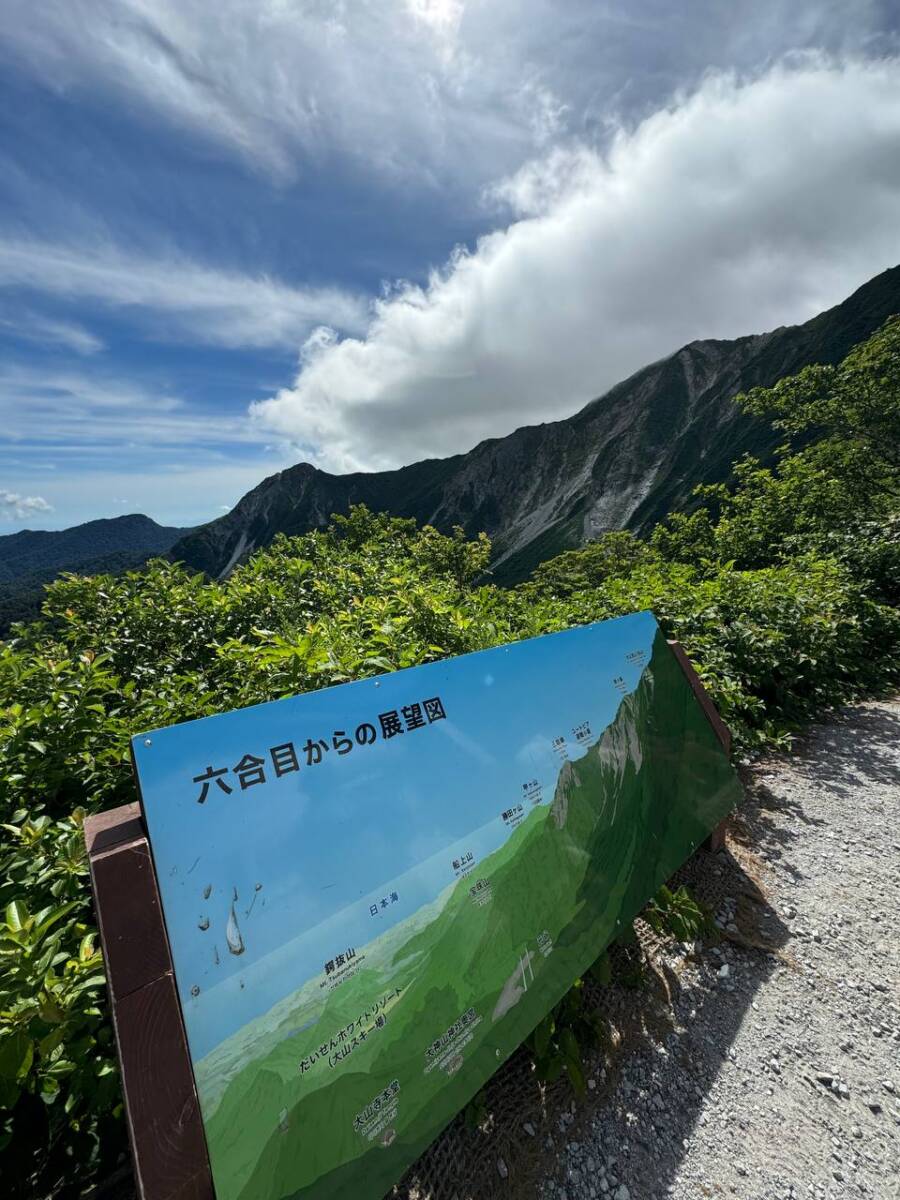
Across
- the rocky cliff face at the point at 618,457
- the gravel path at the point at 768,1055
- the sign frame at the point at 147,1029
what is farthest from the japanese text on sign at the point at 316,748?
the rocky cliff face at the point at 618,457

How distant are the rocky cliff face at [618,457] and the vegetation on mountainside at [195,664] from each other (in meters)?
111

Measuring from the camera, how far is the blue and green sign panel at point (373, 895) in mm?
1479

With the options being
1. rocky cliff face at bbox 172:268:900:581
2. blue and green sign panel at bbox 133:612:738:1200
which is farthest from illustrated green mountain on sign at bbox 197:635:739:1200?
rocky cliff face at bbox 172:268:900:581

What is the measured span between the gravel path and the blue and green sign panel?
70 cm

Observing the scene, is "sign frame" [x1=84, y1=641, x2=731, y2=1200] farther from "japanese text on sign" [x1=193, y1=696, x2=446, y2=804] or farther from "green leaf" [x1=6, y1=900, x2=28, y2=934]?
"green leaf" [x1=6, y1=900, x2=28, y2=934]

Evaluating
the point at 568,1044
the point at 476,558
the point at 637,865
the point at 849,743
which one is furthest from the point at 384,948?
the point at 476,558

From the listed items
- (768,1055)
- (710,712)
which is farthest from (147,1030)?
(710,712)

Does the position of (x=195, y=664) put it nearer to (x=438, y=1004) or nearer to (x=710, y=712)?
(x=438, y=1004)

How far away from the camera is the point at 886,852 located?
13.4 feet

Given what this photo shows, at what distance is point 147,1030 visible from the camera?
1363 millimetres

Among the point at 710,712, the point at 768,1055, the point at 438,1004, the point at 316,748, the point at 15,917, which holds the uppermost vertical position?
the point at 316,748

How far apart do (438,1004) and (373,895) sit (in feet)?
1.81

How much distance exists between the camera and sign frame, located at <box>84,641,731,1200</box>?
4.27 ft

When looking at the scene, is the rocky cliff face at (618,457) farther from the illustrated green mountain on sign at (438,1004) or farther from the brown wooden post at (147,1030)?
the brown wooden post at (147,1030)
